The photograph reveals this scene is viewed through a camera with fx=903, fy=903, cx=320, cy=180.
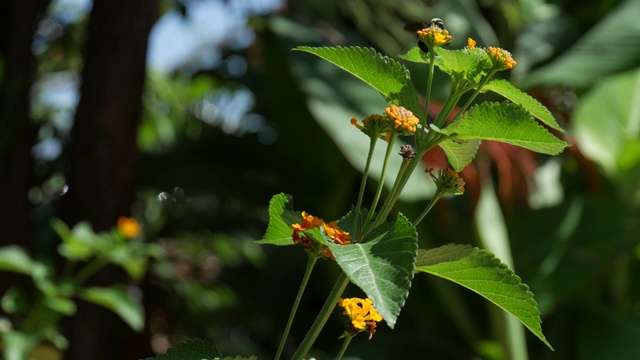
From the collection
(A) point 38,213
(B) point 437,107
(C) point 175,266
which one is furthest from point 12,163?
(C) point 175,266

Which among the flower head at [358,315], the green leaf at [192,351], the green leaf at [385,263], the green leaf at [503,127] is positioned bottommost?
the green leaf at [192,351]

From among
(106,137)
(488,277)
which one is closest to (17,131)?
(106,137)

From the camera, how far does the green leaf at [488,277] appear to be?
0.53 meters

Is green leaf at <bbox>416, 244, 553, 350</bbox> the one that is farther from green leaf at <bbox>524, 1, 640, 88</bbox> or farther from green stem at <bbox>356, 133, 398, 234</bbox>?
green leaf at <bbox>524, 1, 640, 88</bbox>

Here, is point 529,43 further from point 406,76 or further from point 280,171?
point 406,76

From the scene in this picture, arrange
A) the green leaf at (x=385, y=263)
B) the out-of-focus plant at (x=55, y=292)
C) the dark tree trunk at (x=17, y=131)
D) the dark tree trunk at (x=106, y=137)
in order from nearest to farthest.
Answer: the green leaf at (x=385, y=263), the out-of-focus plant at (x=55, y=292), the dark tree trunk at (x=106, y=137), the dark tree trunk at (x=17, y=131)

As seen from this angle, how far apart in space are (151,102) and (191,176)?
413mm

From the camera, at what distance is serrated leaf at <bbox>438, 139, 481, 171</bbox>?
1.97ft

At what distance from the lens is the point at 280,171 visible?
8.25 ft

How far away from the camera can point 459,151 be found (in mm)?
609

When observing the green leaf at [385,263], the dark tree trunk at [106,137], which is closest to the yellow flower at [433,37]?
the green leaf at [385,263]

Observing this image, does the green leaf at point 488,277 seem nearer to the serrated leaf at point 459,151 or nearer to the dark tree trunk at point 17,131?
the serrated leaf at point 459,151

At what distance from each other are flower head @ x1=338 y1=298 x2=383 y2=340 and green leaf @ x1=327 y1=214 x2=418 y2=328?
1.7 inches

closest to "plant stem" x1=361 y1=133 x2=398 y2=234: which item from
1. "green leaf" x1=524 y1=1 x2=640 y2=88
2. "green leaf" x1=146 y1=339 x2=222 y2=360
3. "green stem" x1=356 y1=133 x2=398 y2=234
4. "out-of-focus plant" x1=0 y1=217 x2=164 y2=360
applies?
Answer: "green stem" x1=356 y1=133 x2=398 y2=234
